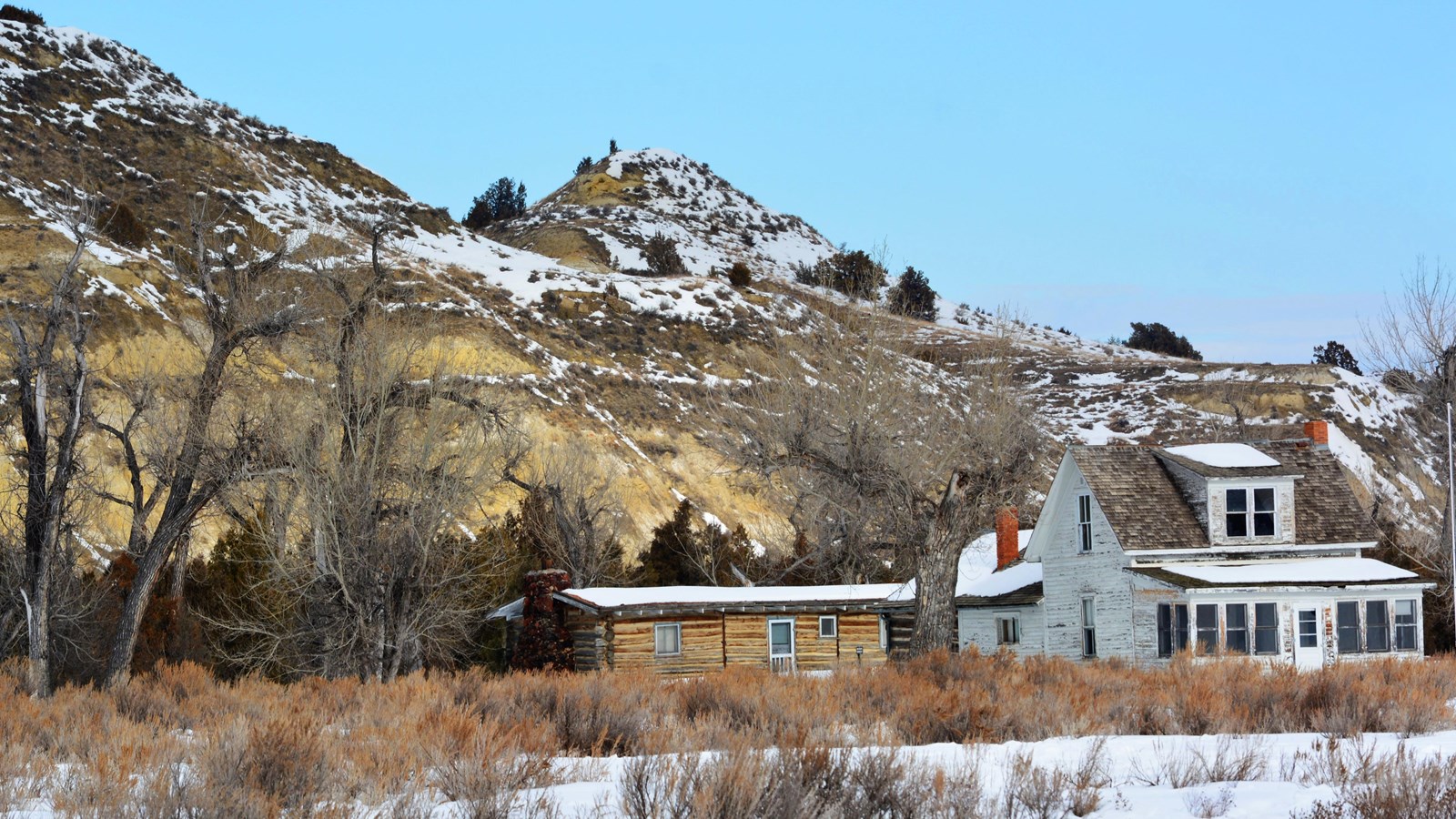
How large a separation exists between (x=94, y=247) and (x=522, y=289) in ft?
76.2

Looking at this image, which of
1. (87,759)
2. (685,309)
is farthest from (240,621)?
(685,309)

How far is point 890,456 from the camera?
32.7 m

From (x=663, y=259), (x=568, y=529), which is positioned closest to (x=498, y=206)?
(x=663, y=259)

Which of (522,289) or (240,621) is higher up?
(522,289)

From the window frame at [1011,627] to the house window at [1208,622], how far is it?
6.87 metres

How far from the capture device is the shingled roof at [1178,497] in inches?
1252

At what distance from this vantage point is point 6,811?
9211 millimetres

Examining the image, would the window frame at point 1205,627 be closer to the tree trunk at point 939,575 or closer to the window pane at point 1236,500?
the window pane at point 1236,500

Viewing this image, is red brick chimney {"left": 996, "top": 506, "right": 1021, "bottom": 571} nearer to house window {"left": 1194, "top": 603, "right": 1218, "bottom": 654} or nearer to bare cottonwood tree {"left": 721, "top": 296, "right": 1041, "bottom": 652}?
bare cottonwood tree {"left": 721, "top": 296, "right": 1041, "bottom": 652}

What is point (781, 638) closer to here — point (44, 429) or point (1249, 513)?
point (1249, 513)

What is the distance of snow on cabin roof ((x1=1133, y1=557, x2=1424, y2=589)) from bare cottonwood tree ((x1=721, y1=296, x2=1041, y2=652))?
4135mm

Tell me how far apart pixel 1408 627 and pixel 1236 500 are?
4612 millimetres

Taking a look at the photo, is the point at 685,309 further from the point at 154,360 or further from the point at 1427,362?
the point at 1427,362

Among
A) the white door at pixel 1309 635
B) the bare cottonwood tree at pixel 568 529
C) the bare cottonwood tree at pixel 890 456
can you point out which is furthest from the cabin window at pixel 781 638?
the white door at pixel 1309 635
